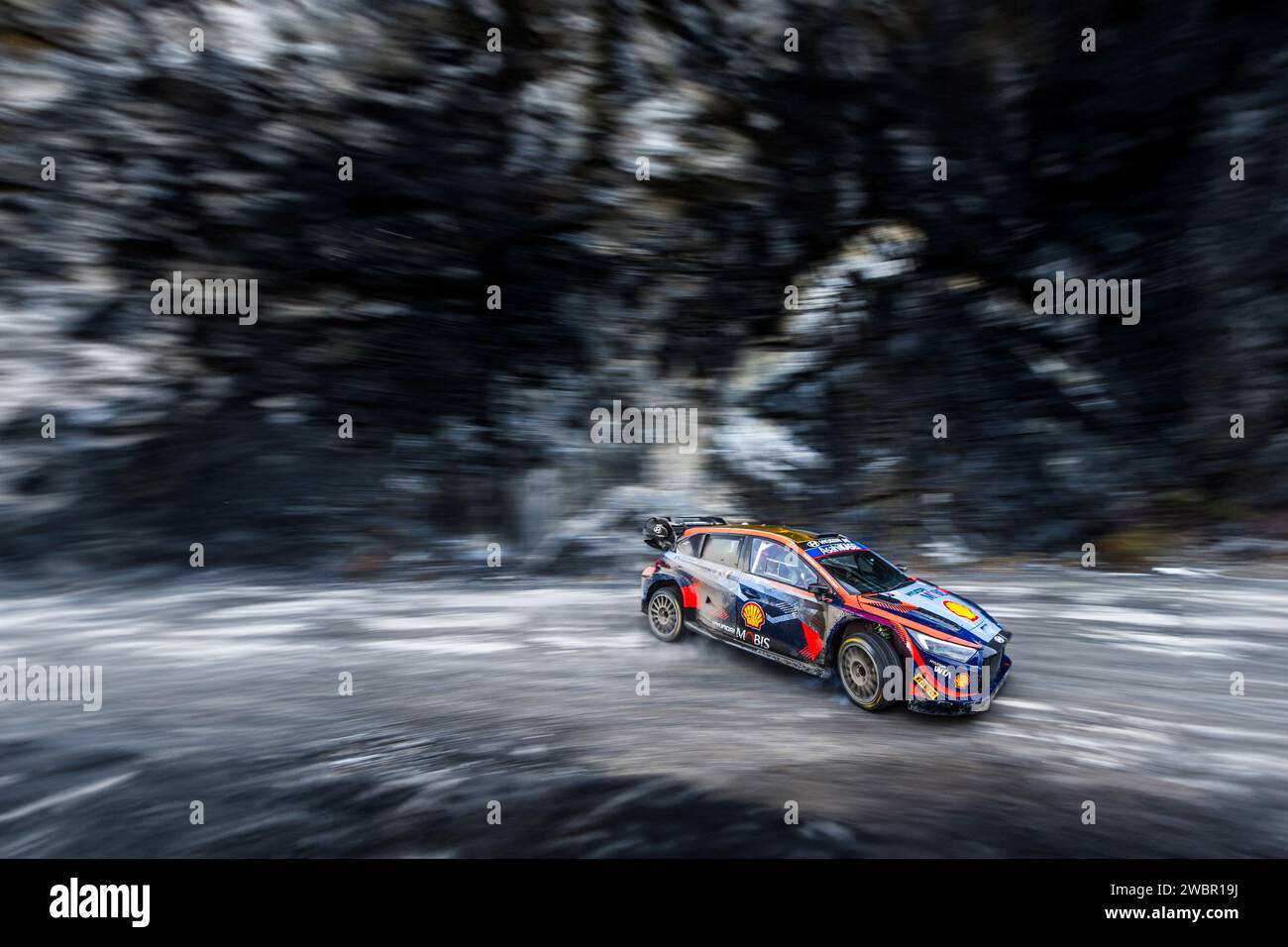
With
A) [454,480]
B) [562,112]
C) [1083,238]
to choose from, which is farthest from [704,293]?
[1083,238]

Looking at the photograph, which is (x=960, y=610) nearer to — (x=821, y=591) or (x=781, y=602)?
(x=821, y=591)

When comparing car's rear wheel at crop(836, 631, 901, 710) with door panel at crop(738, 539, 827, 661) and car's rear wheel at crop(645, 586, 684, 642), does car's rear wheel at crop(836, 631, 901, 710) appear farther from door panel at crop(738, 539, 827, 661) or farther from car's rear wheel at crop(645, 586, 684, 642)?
car's rear wheel at crop(645, 586, 684, 642)

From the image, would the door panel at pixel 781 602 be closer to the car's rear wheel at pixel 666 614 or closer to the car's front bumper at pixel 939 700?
the car's front bumper at pixel 939 700

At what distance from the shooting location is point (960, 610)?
16.3 ft

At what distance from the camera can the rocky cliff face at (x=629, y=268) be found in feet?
30.4

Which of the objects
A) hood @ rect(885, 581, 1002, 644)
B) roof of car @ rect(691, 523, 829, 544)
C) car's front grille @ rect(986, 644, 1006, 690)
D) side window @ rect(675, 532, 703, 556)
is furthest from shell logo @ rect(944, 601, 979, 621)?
side window @ rect(675, 532, 703, 556)

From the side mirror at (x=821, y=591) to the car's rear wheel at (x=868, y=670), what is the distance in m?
0.33

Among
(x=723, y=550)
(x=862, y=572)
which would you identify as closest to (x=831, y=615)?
(x=862, y=572)

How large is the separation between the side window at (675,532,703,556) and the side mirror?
1.39 meters

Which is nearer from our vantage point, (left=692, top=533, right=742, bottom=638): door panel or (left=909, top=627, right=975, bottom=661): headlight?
(left=909, top=627, right=975, bottom=661): headlight

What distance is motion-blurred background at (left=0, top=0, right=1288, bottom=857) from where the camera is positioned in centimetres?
845

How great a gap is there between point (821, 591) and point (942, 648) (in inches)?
35.8
